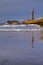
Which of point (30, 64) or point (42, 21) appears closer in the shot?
point (30, 64)

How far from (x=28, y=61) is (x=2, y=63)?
422 millimetres

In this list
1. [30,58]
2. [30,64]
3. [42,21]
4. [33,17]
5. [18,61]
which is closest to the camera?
[30,64]

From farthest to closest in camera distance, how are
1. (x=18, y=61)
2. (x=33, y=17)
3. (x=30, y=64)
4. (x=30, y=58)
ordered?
1. (x=33, y=17)
2. (x=30, y=58)
3. (x=18, y=61)
4. (x=30, y=64)

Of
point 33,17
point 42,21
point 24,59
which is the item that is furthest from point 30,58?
point 33,17

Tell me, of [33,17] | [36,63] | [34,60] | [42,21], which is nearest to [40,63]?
[36,63]

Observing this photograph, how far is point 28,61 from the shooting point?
3.35 m

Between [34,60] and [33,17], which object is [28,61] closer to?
[34,60]

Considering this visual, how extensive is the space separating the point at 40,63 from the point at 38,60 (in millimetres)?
252

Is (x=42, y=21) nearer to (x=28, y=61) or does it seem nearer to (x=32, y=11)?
(x=32, y=11)

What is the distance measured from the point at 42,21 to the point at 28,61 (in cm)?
2562

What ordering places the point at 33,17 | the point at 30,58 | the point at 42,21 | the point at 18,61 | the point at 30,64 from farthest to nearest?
the point at 33,17 → the point at 42,21 → the point at 30,58 → the point at 18,61 → the point at 30,64

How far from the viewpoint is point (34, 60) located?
11.2 feet

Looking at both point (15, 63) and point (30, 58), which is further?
point (30, 58)

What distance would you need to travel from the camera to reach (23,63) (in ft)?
10.5
